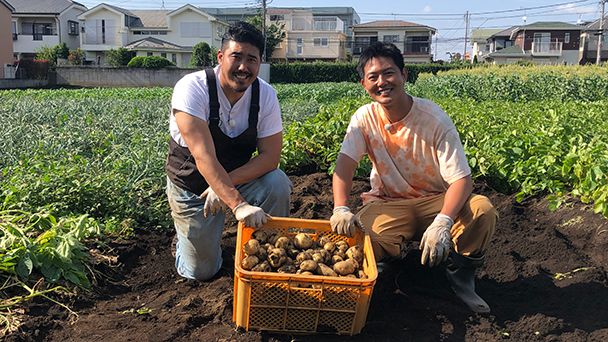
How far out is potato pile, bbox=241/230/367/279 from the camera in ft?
7.73

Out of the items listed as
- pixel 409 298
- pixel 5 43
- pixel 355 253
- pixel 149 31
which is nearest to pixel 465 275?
pixel 409 298

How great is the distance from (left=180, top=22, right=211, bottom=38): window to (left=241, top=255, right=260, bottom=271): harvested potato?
51.2m

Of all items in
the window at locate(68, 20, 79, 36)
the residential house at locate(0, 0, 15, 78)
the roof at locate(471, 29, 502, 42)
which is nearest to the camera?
the residential house at locate(0, 0, 15, 78)

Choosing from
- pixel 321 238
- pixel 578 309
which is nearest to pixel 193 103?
pixel 321 238

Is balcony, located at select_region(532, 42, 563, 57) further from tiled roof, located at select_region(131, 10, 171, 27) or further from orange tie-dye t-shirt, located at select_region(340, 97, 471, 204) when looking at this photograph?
orange tie-dye t-shirt, located at select_region(340, 97, 471, 204)

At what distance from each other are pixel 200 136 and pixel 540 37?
6491 centimetres

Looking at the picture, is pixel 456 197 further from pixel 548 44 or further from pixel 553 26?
pixel 553 26

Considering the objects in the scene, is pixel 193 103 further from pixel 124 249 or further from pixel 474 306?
pixel 474 306

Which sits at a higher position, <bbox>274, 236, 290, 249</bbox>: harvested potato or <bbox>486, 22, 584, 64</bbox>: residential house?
<bbox>486, 22, 584, 64</bbox>: residential house

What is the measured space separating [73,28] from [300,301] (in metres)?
55.3


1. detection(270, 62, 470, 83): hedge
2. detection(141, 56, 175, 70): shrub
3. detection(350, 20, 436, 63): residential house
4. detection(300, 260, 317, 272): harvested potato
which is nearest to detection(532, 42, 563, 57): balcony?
detection(350, 20, 436, 63): residential house

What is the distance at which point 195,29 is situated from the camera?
5062 cm

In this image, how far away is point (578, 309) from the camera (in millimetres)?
2676

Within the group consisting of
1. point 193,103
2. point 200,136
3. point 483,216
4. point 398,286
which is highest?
point 193,103
